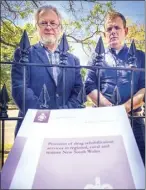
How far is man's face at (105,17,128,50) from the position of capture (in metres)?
0.95

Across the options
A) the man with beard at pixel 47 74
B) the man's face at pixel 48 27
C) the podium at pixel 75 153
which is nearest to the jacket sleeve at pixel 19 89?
the man with beard at pixel 47 74

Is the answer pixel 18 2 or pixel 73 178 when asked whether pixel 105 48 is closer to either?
pixel 18 2

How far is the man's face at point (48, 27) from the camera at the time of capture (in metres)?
0.91

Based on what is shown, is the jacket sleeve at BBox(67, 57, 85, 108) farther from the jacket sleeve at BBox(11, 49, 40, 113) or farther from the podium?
the podium

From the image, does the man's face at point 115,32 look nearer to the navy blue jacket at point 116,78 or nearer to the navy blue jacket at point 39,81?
the navy blue jacket at point 116,78

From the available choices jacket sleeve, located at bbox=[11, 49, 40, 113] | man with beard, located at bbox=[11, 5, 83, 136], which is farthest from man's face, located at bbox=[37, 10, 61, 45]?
jacket sleeve, located at bbox=[11, 49, 40, 113]

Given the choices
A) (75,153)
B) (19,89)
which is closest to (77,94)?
(19,89)

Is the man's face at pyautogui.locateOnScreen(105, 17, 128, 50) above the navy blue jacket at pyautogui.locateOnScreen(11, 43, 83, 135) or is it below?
above

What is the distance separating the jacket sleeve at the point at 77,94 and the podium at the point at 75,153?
28 cm

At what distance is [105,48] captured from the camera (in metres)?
0.95

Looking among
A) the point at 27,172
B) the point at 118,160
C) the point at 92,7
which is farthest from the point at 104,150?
the point at 92,7

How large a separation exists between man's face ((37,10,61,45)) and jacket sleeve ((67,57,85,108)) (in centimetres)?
11

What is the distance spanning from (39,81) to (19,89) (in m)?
0.07

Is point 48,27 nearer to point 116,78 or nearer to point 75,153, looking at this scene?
point 116,78
